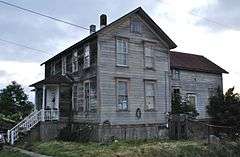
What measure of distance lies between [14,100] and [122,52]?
25.2 m

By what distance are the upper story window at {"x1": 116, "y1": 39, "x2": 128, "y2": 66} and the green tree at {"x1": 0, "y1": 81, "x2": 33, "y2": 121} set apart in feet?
75.0

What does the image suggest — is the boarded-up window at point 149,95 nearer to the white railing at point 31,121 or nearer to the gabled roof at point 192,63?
the white railing at point 31,121

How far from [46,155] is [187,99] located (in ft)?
59.5

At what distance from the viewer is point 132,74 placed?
81.8 feet

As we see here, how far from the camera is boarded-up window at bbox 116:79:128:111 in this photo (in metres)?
24.2

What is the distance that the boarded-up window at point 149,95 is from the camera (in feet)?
84.2

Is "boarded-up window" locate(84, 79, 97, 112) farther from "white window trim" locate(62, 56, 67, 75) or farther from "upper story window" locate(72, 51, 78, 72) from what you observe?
"white window trim" locate(62, 56, 67, 75)

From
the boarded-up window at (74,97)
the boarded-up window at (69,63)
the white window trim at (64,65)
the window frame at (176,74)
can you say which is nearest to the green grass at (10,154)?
the boarded-up window at (74,97)

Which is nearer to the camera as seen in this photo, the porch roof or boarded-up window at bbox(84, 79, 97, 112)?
boarded-up window at bbox(84, 79, 97, 112)

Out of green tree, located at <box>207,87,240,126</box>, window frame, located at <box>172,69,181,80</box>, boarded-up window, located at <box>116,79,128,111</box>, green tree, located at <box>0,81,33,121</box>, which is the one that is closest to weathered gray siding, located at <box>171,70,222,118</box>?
window frame, located at <box>172,69,181,80</box>

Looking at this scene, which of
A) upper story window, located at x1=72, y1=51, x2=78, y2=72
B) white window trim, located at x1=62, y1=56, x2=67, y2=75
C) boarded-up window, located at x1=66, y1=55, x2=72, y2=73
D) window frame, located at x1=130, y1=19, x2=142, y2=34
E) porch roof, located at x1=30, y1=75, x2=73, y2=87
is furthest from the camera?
white window trim, located at x1=62, y1=56, x2=67, y2=75

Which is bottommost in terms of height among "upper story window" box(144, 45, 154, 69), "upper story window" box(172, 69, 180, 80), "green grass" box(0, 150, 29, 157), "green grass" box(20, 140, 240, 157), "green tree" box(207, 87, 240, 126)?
"green grass" box(0, 150, 29, 157)

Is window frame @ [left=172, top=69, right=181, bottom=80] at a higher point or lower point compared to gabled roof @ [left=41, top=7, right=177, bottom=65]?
lower

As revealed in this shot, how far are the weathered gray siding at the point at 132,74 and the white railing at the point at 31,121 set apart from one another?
4.29 m
